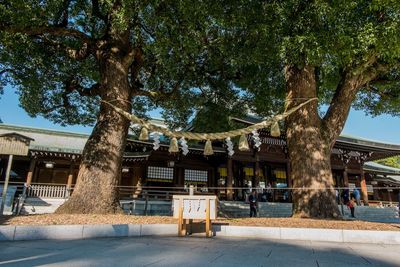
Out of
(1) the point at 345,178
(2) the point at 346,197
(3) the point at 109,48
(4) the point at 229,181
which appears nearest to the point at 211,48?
(3) the point at 109,48

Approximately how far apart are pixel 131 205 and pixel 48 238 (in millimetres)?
9408

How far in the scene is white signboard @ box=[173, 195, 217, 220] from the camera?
5875 mm

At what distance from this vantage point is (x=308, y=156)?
7770mm

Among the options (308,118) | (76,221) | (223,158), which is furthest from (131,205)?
(308,118)

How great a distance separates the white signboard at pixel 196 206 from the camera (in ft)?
19.3

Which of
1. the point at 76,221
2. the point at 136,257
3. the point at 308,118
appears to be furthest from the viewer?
the point at 308,118

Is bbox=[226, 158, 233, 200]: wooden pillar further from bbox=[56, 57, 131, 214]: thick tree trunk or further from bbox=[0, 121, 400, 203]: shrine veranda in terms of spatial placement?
bbox=[56, 57, 131, 214]: thick tree trunk

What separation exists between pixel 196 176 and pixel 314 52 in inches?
542

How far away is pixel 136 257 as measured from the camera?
11.8 ft

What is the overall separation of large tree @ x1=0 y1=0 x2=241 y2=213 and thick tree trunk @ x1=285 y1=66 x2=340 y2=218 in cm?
335

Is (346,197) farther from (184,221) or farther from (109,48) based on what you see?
(109,48)

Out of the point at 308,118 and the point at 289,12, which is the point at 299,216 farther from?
the point at 289,12

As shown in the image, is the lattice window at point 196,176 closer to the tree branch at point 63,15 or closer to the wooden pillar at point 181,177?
the wooden pillar at point 181,177

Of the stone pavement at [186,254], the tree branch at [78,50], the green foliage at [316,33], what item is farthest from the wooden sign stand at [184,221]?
the tree branch at [78,50]
